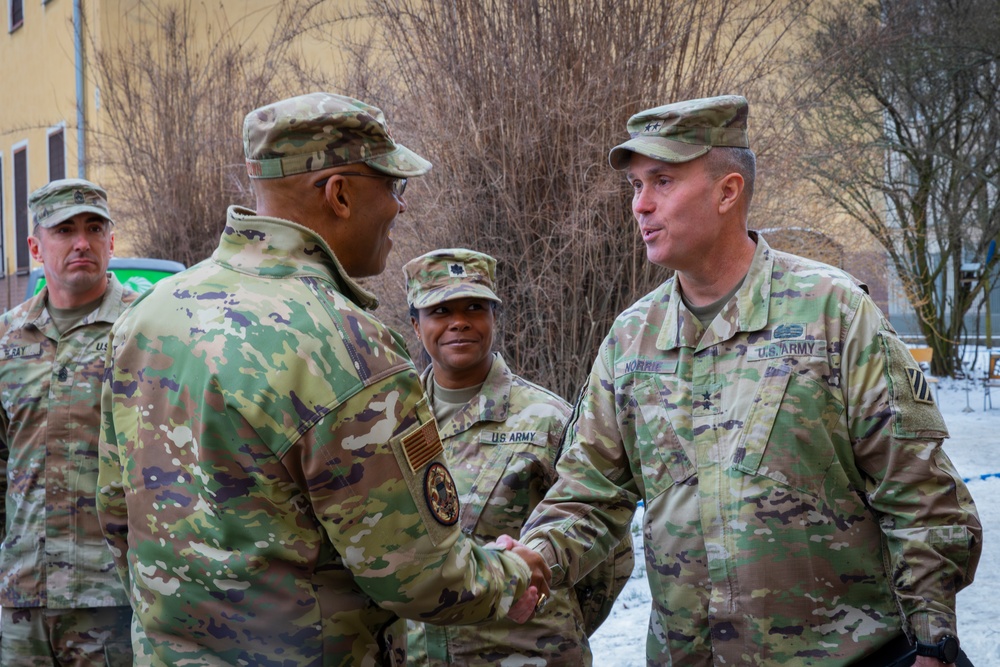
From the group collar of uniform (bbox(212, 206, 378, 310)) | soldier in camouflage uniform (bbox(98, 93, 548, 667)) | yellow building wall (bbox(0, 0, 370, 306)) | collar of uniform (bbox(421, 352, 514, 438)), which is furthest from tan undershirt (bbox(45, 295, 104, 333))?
yellow building wall (bbox(0, 0, 370, 306))

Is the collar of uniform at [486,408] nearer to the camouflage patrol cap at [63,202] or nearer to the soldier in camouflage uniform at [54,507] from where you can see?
the soldier in camouflage uniform at [54,507]

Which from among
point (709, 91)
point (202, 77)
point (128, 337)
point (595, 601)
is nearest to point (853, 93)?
point (202, 77)

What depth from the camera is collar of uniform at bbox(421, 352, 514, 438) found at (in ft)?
10.9

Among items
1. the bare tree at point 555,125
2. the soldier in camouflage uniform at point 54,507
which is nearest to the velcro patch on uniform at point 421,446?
the soldier in camouflage uniform at point 54,507

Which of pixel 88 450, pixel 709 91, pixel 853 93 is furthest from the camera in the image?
pixel 853 93

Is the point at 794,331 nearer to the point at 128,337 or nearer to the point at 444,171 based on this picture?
the point at 128,337

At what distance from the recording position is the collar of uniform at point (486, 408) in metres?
3.33

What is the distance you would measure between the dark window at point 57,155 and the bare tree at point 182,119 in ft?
16.4

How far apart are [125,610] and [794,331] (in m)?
2.65

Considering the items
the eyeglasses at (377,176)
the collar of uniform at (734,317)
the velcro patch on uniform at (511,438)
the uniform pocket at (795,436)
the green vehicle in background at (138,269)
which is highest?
the eyeglasses at (377,176)

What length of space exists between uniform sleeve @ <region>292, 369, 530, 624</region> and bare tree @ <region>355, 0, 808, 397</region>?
4517mm

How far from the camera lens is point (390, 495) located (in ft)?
6.26

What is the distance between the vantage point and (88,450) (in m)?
3.76

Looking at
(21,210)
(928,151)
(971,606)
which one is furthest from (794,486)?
(21,210)
